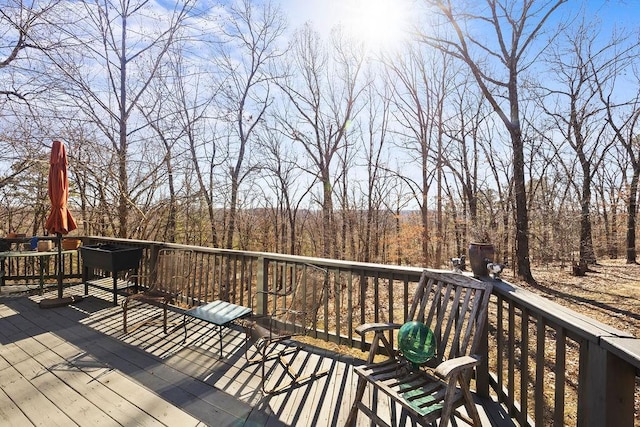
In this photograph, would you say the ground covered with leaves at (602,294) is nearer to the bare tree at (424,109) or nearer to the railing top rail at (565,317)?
the railing top rail at (565,317)

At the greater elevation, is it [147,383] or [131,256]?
[131,256]

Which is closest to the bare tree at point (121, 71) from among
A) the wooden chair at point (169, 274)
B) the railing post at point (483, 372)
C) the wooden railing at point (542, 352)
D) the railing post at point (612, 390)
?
the wooden chair at point (169, 274)

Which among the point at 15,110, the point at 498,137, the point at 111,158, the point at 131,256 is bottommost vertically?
the point at 131,256

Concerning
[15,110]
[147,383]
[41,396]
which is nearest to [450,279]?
[147,383]

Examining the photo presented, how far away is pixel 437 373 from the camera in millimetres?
1632

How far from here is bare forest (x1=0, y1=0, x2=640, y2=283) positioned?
8.73 meters

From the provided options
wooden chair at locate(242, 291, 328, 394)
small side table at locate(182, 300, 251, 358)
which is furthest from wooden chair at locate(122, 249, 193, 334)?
wooden chair at locate(242, 291, 328, 394)

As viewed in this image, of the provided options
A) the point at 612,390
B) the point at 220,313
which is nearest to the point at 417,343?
the point at 612,390

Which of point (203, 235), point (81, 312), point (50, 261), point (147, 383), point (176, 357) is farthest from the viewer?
point (203, 235)

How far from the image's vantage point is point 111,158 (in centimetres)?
912

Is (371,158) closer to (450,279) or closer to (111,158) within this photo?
(111,158)

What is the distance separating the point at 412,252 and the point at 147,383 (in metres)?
13.3

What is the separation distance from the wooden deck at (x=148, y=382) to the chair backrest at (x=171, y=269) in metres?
0.52

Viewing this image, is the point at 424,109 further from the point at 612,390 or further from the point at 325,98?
the point at 612,390
